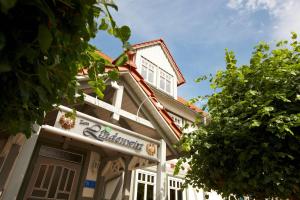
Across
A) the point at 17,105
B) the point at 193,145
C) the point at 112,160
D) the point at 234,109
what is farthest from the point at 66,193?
the point at 17,105

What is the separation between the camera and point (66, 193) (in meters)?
7.35

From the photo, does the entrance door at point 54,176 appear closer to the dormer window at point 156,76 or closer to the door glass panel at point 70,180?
the door glass panel at point 70,180

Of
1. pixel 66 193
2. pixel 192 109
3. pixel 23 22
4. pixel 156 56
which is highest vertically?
pixel 156 56

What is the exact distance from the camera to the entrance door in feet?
22.4

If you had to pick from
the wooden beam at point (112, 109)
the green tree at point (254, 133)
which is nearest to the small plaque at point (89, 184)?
the wooden beam at point (112, 109)

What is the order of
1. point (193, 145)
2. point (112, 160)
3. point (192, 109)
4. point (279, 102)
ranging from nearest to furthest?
point (279, 102)
point (193, 145)
point (112, 160)
point (192, 109)

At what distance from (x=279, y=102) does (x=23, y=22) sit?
5.45m

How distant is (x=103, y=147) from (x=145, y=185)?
426 cm

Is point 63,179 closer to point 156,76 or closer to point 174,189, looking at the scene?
point 174,189

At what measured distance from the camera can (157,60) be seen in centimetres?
1474

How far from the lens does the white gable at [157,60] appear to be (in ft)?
44.8

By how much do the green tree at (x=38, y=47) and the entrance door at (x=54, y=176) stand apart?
17.9ft

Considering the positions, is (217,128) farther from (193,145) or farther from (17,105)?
(17,105)

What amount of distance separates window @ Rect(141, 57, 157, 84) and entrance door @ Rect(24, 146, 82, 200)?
6.90 metres
